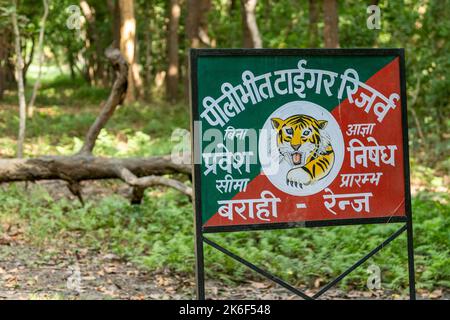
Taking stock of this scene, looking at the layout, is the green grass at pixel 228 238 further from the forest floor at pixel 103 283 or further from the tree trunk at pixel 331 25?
the tree trunk at pixel 331 25

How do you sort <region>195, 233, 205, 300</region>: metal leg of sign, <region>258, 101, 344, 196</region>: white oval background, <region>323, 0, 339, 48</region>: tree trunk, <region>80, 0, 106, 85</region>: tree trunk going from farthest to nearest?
1. <region>80, 0, 106, 85</region>: tree trunk
2. <region>323, 0, 339, 48</region>: tree trunk
3. <region>258, 101, 344, 196</region>: white oval background
4. <region>195, 233, 205, 300</region>: metal leg of sign

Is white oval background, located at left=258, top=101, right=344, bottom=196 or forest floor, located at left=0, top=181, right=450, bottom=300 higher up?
white oval background, located at left=258, top=101, right=344, bottom=196

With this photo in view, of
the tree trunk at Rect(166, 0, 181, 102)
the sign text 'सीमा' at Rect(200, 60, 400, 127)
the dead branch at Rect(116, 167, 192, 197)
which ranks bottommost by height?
the dead branch at Rect(116, 167, 192, 197)

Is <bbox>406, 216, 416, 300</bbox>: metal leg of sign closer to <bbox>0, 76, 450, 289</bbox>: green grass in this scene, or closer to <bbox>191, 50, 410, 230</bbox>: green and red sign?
<bbox>191, 50, 410, 230</bbox>: green and red sign

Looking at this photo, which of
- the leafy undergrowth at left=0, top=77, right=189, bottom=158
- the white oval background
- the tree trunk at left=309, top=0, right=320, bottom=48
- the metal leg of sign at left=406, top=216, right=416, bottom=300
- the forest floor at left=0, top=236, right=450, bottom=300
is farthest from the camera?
the tree trunk at left=309, top=0, right=320, bottom=48

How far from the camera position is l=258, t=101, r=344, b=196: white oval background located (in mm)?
5527

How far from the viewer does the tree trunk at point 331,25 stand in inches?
695

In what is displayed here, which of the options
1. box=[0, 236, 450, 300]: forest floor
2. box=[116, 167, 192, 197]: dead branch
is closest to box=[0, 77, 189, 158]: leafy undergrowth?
box=[116, 167, 192, 197]: dead branch

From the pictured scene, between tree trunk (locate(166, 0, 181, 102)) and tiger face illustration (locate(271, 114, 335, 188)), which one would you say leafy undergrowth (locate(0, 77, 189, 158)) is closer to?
tree trunk (locate(166, 0, 181, 102))

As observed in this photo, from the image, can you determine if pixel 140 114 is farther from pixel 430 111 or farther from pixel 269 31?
pixel 430 111

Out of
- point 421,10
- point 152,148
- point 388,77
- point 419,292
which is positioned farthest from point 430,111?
point 388,77

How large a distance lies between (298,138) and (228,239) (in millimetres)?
4576

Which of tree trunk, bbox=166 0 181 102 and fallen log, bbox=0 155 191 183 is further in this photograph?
tree trunk, bbox=166 0 181 102

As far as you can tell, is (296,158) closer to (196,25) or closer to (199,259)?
(199,259)
